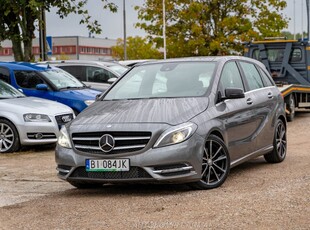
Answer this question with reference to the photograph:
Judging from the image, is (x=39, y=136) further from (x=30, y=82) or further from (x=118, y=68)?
(x=118, y=68)

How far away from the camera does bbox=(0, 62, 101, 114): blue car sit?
15961 millimetres

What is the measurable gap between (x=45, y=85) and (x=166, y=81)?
704cm

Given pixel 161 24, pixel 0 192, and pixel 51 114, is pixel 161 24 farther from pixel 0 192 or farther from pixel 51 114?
Answer: pixel 0 192

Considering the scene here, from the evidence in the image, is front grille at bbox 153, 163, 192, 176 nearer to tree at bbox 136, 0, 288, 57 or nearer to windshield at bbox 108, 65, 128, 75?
Result: windshield at bbox 108, 65, 128, 75

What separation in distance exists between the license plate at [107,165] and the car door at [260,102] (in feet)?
8.01

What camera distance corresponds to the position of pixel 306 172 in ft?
31.2

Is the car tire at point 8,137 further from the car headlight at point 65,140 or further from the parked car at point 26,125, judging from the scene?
the car headlight at point 65,140

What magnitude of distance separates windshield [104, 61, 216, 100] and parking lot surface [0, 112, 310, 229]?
116 cm

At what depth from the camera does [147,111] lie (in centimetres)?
839

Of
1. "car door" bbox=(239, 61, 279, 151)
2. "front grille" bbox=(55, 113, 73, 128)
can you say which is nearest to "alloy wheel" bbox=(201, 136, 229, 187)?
"car door" bbox=(239, 61, 279, 151)

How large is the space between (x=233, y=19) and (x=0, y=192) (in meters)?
41.4

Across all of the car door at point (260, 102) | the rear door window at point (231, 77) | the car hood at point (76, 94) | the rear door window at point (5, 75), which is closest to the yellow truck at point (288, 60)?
the car hood at point (76, 94)

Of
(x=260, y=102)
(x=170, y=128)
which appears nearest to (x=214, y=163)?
(x=170, y=128)

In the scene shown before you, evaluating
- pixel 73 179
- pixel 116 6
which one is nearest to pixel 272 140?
pixel 73 179
